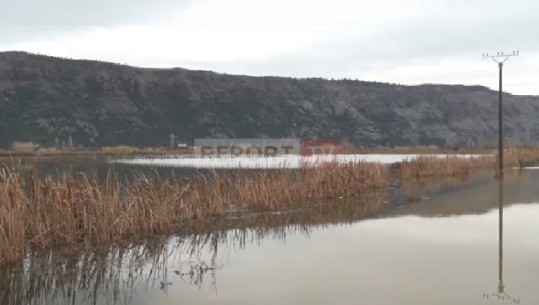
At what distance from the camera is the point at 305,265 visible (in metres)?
7.10

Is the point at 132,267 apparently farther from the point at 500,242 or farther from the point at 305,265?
the point at 500,242

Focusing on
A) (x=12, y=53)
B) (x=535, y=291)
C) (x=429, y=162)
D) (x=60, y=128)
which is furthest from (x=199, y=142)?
(x=535, y=291)

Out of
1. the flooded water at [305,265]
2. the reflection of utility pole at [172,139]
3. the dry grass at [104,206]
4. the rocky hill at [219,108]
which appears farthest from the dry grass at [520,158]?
the rocky hill at [219,108]

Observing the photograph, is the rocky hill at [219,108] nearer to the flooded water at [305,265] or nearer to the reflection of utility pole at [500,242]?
the reflection of utility pole at [500,242]

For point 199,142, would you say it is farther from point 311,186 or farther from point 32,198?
point 32,198

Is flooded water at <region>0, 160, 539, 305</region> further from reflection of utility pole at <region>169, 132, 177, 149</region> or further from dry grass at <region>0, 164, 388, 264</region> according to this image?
reflection of utility pole at <region>169, 132, 177, 149</region>

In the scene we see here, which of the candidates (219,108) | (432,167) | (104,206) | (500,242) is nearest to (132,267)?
(104,206)

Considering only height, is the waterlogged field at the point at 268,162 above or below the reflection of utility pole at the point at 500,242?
above

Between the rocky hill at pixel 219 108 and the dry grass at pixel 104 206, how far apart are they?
142ft

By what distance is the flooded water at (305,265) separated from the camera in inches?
224

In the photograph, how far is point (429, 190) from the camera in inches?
661

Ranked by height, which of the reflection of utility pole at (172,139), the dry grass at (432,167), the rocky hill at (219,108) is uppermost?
the rocky hill at (219,108)

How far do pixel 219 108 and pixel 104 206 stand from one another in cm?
6099

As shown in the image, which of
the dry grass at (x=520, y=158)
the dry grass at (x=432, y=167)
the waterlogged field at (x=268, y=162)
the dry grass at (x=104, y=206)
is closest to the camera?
the dry grass at (x=104, y=206)
